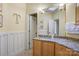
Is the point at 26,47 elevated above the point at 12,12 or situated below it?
below

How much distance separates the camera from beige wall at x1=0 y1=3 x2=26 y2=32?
81.2 inches

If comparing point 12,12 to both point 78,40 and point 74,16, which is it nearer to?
point 74,16

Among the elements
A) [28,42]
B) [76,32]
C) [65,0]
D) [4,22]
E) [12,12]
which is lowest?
[28,42]

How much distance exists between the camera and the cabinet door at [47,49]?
2.10 m

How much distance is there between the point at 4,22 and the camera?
6.78 feet

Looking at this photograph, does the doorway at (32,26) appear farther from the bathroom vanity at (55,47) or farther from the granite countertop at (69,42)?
the granite countertop at (69,42)

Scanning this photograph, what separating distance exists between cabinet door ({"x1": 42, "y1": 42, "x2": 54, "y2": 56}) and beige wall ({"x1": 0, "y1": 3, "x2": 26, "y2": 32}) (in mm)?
392

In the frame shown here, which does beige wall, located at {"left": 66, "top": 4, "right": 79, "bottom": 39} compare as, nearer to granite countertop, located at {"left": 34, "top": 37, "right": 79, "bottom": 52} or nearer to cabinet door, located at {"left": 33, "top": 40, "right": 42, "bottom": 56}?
granite countertop, located at {"left": 34, "top": 37, "right": 79, "bottom": 52}

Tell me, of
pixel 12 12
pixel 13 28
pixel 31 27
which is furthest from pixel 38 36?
pixel 12 12

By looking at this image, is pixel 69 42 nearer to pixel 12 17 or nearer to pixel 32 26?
pixel 32 26

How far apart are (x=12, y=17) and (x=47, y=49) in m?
0.69

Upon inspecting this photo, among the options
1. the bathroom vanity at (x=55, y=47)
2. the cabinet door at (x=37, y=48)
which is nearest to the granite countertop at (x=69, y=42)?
the bathroom vanity at (x=55, y=47)

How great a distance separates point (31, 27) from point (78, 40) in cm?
70

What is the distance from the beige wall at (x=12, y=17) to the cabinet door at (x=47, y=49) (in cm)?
39
